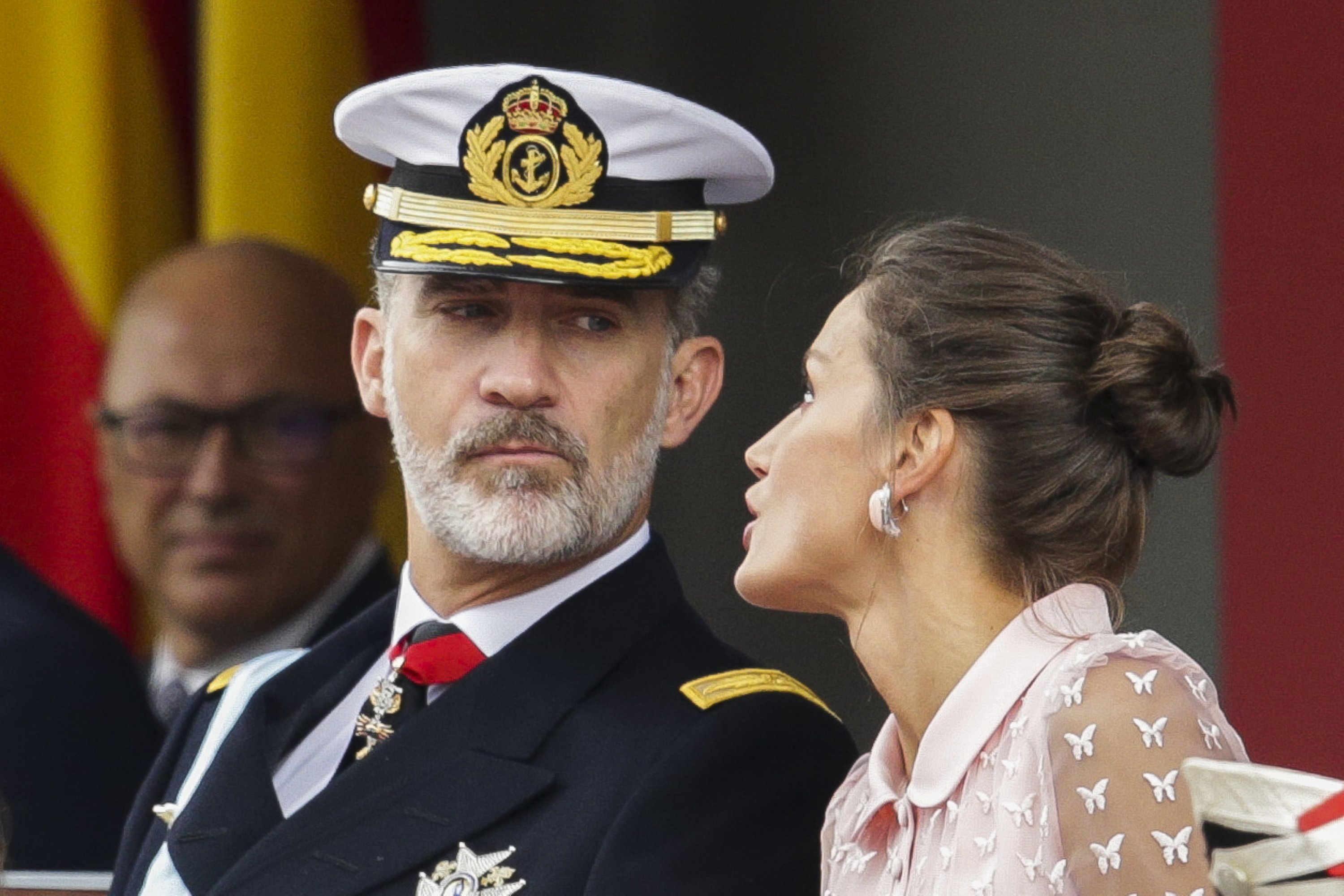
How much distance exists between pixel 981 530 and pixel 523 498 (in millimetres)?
511

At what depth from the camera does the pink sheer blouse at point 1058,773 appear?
5.02 feet

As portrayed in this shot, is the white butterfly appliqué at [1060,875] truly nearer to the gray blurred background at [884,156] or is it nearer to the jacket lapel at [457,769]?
the jacket lapel at [457,769]

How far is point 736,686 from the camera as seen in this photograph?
81.2 inches

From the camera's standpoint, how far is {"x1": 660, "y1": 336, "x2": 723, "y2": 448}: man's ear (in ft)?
7.27

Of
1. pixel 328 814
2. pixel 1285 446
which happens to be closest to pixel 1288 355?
pixel 1285 446

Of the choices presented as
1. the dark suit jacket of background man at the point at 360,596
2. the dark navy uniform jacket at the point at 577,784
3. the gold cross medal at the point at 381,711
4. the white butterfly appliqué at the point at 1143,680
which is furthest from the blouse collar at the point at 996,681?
the dark suit jacket of background man at the point at 360,596

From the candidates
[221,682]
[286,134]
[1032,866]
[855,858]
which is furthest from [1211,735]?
[286,134]

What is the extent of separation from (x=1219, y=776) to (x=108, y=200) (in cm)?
258

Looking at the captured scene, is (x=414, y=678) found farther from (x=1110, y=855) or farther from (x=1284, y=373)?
(x=1284, y=373)

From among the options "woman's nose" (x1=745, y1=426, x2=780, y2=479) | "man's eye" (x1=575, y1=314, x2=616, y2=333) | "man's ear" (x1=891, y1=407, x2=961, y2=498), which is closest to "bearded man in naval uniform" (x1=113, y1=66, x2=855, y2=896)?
"man's eye" (x1=575, y1=314, x2=616, y2=333)

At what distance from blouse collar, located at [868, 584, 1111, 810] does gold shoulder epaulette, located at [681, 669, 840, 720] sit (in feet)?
1.05

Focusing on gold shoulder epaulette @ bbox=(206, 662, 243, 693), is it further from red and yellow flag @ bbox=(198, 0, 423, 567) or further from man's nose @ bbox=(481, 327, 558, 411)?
red and yellow flag @ bbox=(198, 0, 423, 567)

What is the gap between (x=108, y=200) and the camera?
343 cm

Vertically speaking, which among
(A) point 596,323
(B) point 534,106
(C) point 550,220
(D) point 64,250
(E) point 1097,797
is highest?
(B) point 534,106
